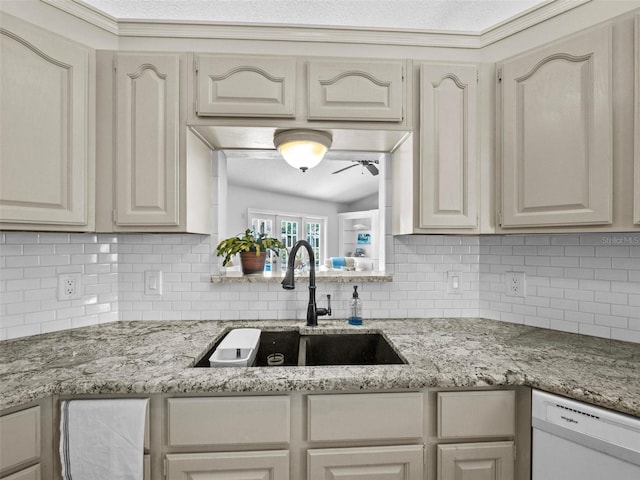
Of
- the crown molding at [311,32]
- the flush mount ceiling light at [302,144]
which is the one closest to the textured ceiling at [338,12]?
the crown molding at [311,32]

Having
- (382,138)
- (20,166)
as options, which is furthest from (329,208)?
(20,166)

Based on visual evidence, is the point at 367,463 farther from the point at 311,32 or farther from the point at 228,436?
the point at 311,32

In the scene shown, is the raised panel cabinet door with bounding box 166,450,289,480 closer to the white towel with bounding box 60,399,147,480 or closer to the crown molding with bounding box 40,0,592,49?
the white towel with bounding box 60,399,147,480

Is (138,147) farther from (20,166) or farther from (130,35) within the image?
(130,35)

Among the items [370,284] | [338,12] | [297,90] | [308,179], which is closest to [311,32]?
[338,12]

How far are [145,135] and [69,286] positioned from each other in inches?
32.7

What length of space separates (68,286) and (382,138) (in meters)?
1.67

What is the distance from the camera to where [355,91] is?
131cm

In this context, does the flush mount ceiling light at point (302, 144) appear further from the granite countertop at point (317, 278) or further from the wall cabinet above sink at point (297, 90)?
the granite countertop at point (317, 278)

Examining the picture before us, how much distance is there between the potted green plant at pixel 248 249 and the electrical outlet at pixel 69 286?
67 centimetres

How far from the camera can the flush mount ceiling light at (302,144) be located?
1.37m

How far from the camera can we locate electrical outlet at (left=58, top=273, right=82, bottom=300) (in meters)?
1.43

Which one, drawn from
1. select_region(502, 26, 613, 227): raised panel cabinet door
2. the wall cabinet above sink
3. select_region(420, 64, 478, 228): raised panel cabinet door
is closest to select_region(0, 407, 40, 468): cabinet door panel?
the wall cabinet above sink

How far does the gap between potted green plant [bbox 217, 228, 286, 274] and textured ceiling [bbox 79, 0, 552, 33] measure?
101cm
